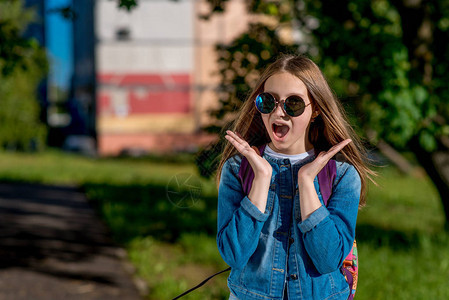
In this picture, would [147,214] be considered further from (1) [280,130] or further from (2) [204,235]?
(1) [280,130]

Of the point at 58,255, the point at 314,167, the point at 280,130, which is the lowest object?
the point at 58,255

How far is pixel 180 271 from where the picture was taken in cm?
582

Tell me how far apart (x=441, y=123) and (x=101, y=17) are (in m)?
19.3

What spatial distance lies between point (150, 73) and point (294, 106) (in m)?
21.7

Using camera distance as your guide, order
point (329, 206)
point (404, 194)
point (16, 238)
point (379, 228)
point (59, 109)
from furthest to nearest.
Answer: point (59, 109)
point (404, 194)
point (379, 228)
point (16, 238)
point (329, 206)

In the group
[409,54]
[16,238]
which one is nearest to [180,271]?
[16,238]

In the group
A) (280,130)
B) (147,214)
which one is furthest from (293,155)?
(147,214)

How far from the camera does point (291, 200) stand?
1.93 meters

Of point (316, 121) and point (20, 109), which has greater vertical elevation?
point (316, 121)

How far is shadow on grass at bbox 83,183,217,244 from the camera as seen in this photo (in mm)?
7559

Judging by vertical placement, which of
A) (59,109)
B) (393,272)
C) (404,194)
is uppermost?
(393,272)

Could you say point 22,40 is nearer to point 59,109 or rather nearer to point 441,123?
point 441,123

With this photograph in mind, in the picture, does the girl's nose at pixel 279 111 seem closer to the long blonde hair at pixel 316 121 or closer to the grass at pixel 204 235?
the long blonde hair at pixel 316 121

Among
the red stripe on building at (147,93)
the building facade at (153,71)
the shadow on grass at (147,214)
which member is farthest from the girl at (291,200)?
the red stripe on building at (147,93)
